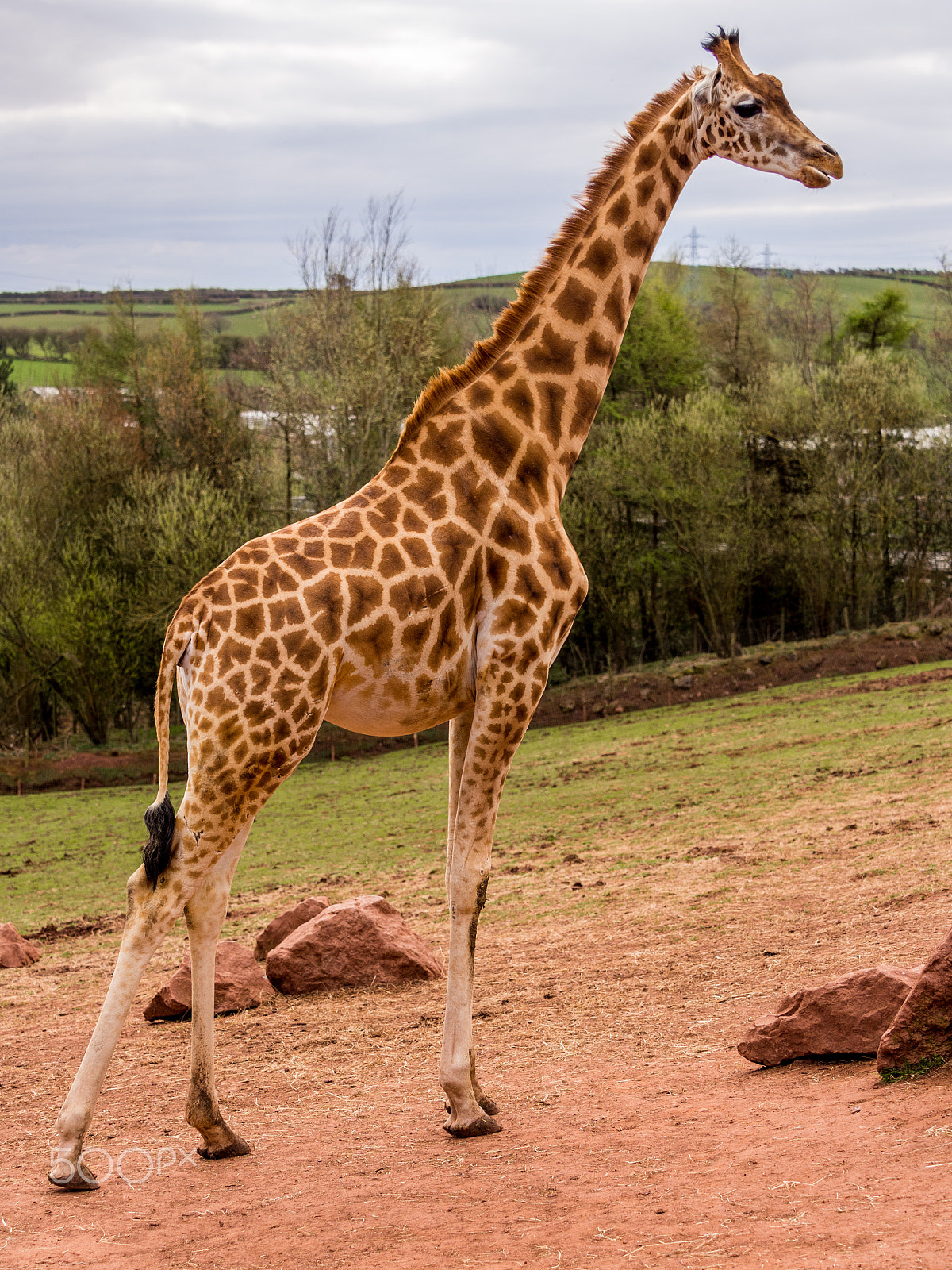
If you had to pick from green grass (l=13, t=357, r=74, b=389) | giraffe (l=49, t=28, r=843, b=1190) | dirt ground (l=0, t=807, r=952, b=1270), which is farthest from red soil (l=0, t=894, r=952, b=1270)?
green grass (l=13, t=357, r=74, b=389)

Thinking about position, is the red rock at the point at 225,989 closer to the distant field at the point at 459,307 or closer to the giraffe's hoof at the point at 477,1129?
the giraffe's hoof at the point at 477,1129

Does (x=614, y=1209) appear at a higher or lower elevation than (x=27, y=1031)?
higher

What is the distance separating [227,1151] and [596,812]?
1053 cm

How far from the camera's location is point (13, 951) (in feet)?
33.3

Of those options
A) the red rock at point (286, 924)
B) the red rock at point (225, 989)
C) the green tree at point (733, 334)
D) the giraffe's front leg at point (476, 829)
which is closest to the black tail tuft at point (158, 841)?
the giraffe's front leg at point (476, 829)

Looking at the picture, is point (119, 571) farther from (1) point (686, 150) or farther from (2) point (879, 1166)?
(2) point (879, 1166)

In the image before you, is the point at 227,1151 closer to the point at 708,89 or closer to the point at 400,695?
the point at 400,695

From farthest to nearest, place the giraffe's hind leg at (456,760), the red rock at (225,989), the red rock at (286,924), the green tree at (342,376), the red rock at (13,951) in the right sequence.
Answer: the green tree at (342,376), the red rock at (13,951), the red rock at (286,924), the red rock at (225,989), the giraffe's hind leg at (456,760)

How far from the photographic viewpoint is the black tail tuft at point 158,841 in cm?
486

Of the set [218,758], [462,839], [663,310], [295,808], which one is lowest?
[295,808]

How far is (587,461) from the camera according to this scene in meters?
36.5

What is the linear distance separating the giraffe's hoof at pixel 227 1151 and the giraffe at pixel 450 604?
0.03 ft

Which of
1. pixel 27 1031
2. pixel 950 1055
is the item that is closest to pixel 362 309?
pixel 27 1031

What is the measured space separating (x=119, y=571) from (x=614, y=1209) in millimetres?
30330
